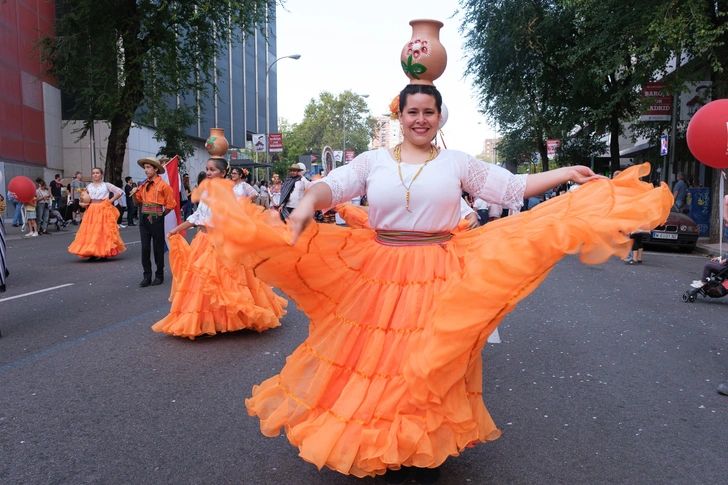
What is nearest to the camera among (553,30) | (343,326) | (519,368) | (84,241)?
(343,326)

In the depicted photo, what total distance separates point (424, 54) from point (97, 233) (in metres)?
11.0

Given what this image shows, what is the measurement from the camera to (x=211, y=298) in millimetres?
6203

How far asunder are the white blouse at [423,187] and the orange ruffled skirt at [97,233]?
1079 cm

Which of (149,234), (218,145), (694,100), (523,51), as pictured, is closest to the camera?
(218,145)

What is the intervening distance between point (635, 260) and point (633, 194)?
11.4 m

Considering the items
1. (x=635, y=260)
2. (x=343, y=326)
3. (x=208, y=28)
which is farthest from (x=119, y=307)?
(x=208, y=28)

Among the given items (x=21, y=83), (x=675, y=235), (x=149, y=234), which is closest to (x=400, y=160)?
(x=149, y=234)

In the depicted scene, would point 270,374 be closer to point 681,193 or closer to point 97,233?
point 97,233

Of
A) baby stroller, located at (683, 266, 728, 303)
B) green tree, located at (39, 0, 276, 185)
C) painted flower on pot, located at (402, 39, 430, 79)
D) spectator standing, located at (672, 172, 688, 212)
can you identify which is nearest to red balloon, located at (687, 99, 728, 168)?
baby stroller, located at (683, 266, 728, 303)

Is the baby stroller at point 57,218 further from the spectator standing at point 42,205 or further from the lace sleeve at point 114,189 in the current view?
the lace sleeve at point 114,189

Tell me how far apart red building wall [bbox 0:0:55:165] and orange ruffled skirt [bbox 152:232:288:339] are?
2214 centimetres

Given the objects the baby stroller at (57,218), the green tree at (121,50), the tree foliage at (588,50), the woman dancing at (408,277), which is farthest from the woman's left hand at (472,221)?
the baby stroller at (57,218)

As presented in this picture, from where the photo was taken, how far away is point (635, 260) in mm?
13250

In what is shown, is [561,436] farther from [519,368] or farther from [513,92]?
[513,92]
